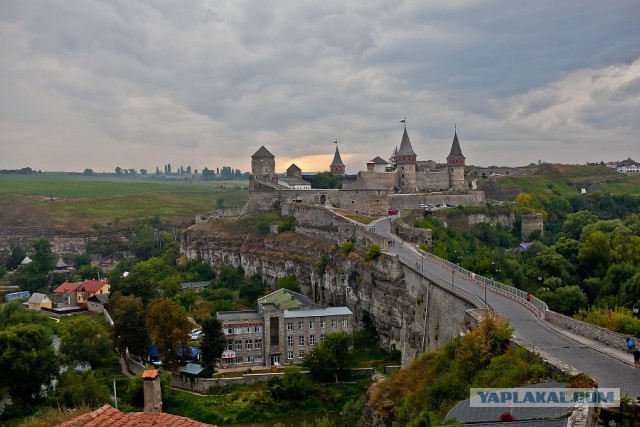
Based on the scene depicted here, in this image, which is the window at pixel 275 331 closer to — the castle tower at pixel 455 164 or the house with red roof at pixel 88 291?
the house with red roof at pixel 88 291

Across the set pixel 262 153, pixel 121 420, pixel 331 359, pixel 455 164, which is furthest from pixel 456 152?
pixel 121 420

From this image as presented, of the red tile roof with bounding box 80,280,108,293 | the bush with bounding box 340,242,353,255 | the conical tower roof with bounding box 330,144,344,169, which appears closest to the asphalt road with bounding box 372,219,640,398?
the bush with bounding box 340,242,353,255

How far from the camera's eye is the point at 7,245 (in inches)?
4582

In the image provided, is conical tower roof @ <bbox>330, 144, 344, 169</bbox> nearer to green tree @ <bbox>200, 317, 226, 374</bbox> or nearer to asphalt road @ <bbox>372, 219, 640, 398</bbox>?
green tree @ <bbox>200, 317, 226, 374</bbox>

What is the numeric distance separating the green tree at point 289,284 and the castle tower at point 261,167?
2308 centimetres

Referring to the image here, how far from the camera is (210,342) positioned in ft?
137

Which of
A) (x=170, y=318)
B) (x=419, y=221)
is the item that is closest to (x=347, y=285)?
(x=419, y=221)

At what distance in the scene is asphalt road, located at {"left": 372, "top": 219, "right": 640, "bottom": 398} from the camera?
1789 cm

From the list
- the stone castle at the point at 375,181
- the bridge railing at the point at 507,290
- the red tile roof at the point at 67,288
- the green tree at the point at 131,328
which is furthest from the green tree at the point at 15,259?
the bridge railing at the point at 507,290

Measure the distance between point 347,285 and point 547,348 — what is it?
102 ft

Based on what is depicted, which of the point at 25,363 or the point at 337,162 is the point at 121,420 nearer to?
the point at 25,363

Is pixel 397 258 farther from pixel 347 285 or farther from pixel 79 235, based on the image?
pixel 79 235

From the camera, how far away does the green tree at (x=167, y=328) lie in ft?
141

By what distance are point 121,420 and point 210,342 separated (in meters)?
28.3
